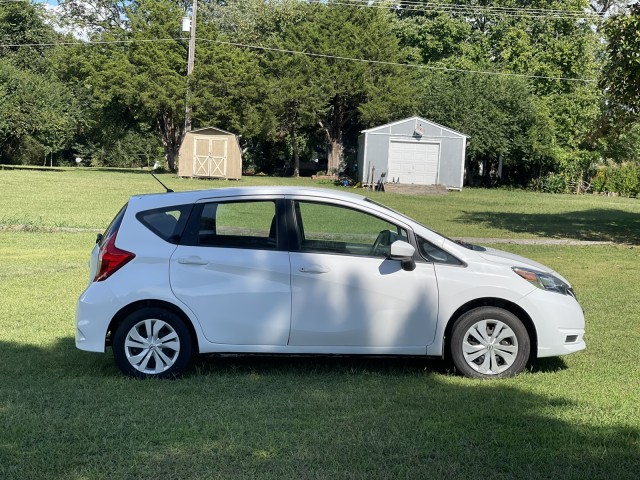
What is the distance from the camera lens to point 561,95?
2020 inches

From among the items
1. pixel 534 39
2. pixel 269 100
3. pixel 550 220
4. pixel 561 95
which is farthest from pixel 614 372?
pixel 534 39

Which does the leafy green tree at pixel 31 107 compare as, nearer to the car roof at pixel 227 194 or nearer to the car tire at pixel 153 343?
the car roof at pixel 227 194

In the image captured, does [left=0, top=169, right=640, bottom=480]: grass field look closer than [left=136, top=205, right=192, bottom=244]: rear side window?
Yes

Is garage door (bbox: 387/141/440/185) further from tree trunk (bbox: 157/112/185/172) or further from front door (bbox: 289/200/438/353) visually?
front door (bbox: 289/200/438/353)

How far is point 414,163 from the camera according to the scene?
139ft

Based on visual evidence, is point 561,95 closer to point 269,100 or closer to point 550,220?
point 269,100

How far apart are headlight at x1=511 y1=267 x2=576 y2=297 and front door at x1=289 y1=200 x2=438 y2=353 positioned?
84 centimetres

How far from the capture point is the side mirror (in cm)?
588

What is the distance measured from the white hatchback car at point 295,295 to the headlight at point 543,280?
0.02 meters

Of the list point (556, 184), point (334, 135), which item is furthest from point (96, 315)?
point (334, 135)

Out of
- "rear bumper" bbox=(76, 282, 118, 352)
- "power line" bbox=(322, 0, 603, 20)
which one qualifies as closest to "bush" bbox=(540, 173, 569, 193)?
"power line" bbox=(322, 0, 603, 20)

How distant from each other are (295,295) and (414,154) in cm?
3742

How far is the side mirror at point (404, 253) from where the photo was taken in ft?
19.3

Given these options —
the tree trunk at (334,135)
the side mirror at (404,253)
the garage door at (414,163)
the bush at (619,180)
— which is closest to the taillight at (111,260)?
the side mirror at (404,253)
